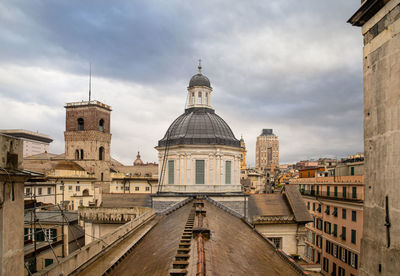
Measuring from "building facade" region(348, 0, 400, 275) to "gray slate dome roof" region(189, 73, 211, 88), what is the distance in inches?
1102

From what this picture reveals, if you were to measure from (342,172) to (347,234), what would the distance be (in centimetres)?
875

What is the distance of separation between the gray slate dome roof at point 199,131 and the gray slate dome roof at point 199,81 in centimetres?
298

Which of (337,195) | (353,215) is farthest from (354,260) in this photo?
(337,195)

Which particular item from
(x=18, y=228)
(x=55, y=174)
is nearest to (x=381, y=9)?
(x=18, y=228)

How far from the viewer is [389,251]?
7832 mm

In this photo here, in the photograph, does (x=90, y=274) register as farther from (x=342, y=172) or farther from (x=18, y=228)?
(x=342, y=172)

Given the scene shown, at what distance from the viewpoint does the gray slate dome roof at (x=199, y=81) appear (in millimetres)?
36500

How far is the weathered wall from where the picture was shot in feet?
25.1

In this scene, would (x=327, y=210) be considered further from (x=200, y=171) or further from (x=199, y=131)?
(x=199, y=131)

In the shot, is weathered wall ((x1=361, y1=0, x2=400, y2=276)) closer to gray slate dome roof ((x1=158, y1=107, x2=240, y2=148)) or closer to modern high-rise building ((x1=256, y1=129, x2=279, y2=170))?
gray slate dome roof ((x1=158, y1=107, x2=240, y2=148))

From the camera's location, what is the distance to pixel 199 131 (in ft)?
109

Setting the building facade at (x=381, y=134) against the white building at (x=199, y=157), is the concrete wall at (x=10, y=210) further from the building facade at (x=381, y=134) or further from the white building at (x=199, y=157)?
the white building at (x=199, y=157)

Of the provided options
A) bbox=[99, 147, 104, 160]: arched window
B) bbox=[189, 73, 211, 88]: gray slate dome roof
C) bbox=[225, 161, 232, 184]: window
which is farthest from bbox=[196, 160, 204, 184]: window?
bbox=[99, 147, 104, 160]: arched window

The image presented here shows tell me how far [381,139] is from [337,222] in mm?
29966
